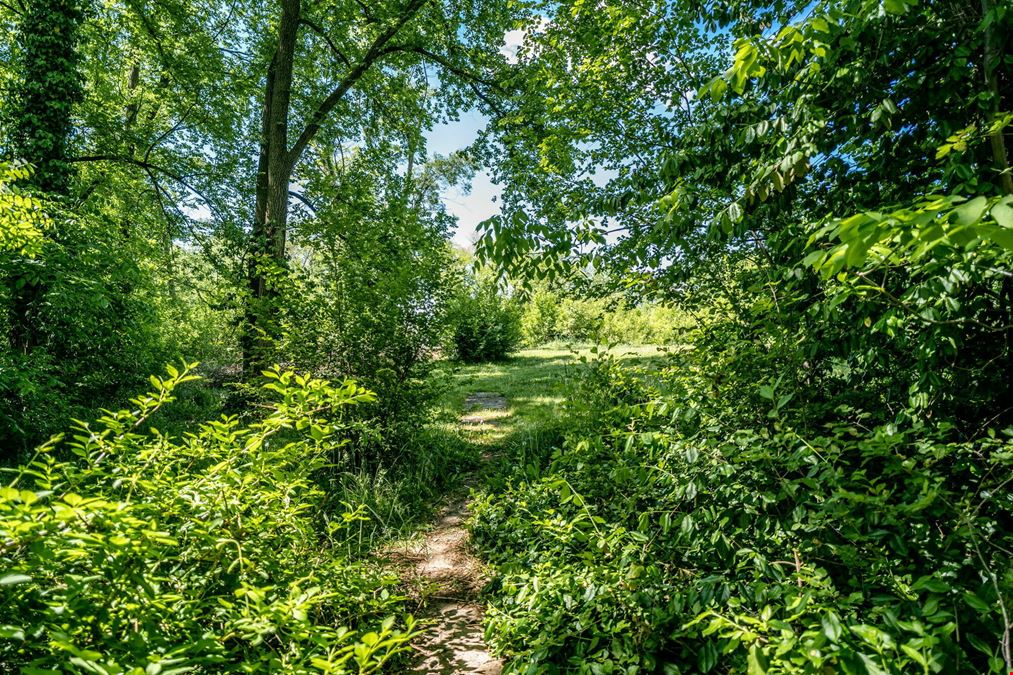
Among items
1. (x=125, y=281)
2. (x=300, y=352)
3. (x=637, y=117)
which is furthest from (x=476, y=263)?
(x=125, y=281)

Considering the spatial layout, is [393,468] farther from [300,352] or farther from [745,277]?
[745,277]

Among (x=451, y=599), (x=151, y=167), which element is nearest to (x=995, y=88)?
(x=451, y=599)

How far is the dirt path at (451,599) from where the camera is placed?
2.40 metres

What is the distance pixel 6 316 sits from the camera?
5227mm

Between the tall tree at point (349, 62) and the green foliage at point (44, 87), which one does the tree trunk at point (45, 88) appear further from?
the tall tree at point (349, 62)

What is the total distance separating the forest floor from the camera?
2495 mm

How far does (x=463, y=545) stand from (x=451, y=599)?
0.66m

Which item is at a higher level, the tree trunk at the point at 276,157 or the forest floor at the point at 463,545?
the tree trunk at the point at 276,157

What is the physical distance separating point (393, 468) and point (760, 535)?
383 cm

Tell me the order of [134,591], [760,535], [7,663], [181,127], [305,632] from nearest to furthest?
1. [7,663]
2. [134,591]
3. [305,632]
4. [760,535]
5. [181,127]

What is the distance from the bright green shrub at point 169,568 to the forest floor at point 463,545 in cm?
43

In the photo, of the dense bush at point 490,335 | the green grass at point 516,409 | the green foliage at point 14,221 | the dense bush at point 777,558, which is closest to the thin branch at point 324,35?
the green foliage at point 14,221

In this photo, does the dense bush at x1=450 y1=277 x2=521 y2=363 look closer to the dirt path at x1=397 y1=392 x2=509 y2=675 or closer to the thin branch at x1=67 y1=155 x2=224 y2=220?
the thin branch at x1=67 y1=155 x2=224 y2=220

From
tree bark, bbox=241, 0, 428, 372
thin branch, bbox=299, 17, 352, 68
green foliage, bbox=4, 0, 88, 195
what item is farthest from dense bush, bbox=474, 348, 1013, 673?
thin branch, bbox=299, 17, 352, 68
